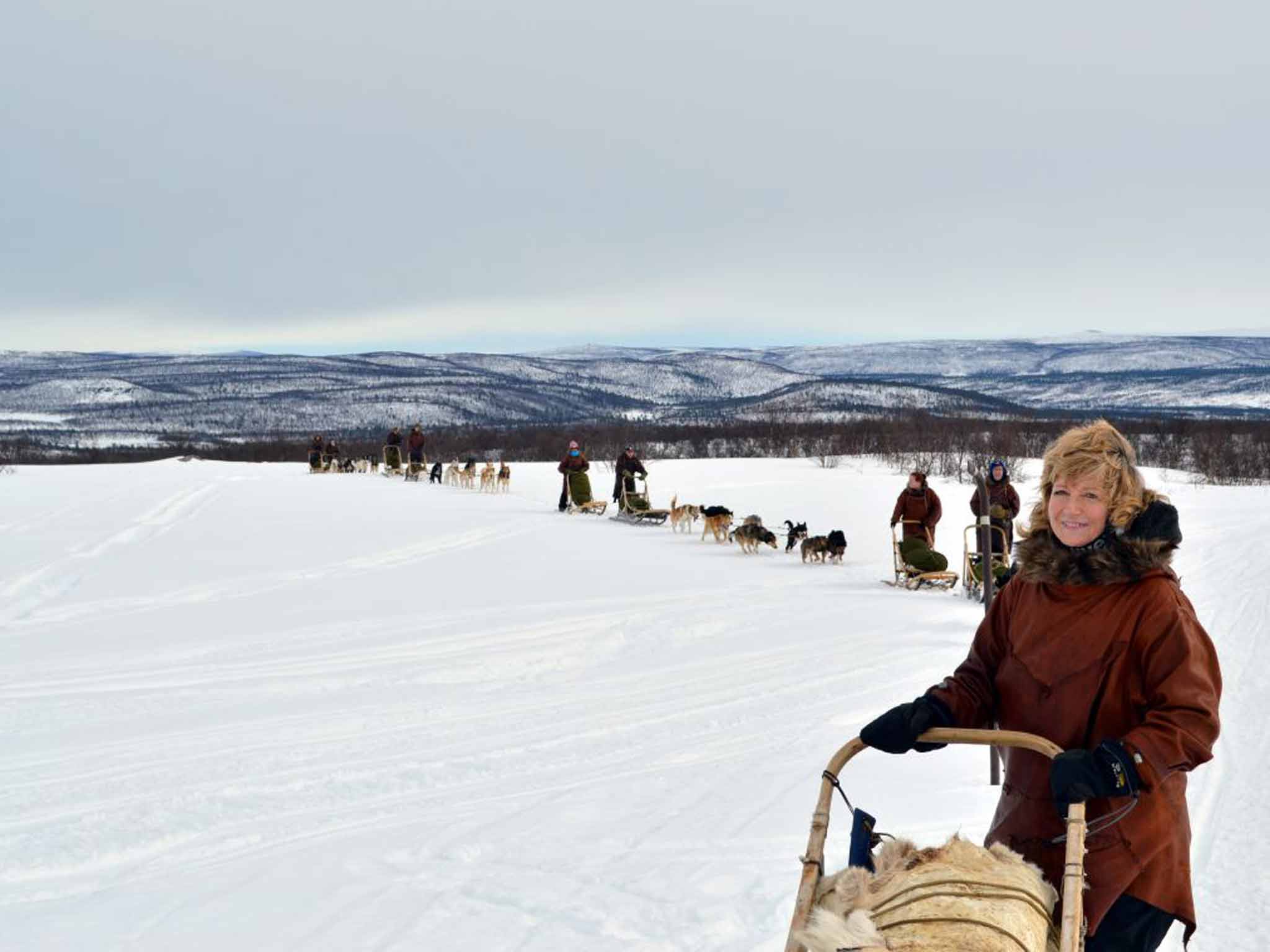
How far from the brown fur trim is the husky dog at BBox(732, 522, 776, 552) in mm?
11689

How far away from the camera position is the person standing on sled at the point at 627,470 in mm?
17703

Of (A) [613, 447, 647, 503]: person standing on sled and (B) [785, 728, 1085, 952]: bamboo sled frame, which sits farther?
(A) [613, 447, 647, 503]: person standing on sled

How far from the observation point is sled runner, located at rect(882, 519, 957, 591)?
35.8 feet

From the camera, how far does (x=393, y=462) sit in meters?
29.8

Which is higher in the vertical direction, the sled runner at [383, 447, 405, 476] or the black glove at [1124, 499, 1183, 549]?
the black glove at [1124, 499, 1183, 549]

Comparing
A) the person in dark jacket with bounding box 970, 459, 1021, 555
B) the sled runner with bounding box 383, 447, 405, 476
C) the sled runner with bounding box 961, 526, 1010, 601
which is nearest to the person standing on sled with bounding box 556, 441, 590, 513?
the person in dark jacket with bounding box 970, 459, 1021, 555

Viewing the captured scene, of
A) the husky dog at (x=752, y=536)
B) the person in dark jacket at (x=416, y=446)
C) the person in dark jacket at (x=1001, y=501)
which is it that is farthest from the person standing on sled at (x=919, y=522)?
the person in dark jacket at (x=416, y=446)

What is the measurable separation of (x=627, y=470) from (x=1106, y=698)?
16.1 metres

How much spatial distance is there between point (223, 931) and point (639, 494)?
593 inches

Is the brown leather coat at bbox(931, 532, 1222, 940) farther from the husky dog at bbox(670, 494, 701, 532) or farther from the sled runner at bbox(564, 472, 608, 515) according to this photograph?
the sled runner at bbox(564, 472, 608, 515)

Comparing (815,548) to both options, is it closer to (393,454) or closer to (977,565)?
(977,565)

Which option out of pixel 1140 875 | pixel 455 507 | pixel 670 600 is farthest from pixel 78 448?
pixel 1140 875

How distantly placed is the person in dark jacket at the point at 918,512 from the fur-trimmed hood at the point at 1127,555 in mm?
9308

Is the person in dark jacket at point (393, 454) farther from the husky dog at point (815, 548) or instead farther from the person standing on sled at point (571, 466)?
the husky dog at point (815, 548)
